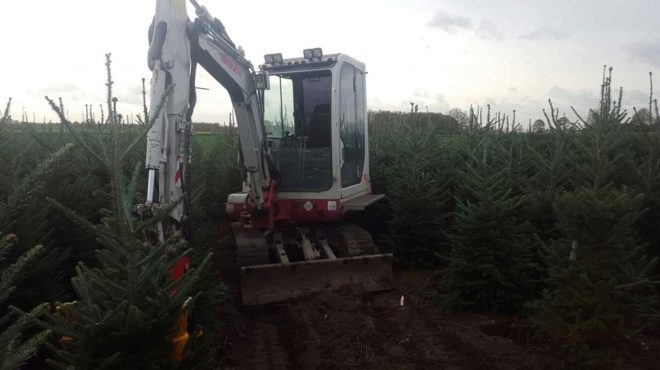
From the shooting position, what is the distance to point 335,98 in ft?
26.3

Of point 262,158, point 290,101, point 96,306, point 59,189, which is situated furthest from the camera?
point 290,101

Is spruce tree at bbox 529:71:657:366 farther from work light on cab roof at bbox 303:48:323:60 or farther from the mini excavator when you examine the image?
work light on cab roof at bbox 303:48:323:60

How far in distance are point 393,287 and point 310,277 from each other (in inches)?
49.9

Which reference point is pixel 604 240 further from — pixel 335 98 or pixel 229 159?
pixel 229 159

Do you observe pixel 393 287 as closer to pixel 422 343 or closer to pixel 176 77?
pixel 422 343

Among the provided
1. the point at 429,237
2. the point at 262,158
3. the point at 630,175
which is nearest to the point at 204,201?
the point at 262,158

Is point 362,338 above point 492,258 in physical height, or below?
below

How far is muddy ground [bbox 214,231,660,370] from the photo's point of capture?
5.18m

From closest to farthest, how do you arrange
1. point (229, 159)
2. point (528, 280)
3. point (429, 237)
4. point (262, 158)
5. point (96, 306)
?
point (96, 306) → point (528, 280) → point (262, 158) → point (429, 237) → point (229, 159)

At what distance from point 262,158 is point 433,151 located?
178 inches

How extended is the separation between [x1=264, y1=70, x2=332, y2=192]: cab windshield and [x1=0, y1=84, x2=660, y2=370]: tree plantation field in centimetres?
139

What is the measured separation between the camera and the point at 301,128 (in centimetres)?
847

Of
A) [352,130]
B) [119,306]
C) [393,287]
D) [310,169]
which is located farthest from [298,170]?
[119,306]

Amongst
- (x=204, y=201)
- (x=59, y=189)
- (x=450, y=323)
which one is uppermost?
(x=59, y=189)
